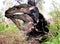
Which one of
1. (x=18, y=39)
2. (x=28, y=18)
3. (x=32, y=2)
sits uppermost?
(x=32, y=2)

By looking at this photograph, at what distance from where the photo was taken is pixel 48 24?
8.22 feet

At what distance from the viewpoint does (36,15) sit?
8.23 ft

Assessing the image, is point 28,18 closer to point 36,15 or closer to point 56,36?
point 36,15

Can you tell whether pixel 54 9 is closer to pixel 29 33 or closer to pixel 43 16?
pixel 43 16

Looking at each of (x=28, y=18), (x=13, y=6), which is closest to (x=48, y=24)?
(x=28, y=18)

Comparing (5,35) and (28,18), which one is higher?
(28,18)

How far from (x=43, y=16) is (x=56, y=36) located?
0.26m

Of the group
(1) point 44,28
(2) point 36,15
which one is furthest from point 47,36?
(2) point 36,15

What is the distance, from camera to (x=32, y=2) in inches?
98.7

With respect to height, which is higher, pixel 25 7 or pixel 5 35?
pixel 25 7

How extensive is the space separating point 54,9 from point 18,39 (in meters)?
0.51

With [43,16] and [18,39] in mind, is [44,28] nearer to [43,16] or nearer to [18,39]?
[43,16]

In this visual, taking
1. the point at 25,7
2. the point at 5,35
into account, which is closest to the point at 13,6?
the point at 25,7

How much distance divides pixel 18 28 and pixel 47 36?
0.33 meters
